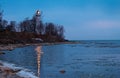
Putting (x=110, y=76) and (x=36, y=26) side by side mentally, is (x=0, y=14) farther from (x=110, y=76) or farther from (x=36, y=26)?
(x=110, y=76)

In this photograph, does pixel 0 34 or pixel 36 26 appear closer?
pixel 0 34

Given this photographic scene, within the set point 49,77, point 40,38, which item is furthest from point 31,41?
point 49,77

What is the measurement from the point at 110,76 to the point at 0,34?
92.4m

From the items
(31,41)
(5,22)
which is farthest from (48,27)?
(5,22)

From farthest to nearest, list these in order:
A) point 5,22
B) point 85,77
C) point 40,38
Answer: point 40,38 → point 5,22 → point 85,77

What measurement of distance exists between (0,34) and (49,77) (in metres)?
91.2

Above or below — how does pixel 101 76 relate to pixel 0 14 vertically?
below

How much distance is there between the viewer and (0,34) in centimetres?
11338

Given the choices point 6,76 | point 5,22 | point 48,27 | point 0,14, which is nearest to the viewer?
point 6,76

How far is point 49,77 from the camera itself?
1003 inches

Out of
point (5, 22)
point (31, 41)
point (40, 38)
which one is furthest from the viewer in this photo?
point (40, 38)

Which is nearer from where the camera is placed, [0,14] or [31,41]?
[0,14]

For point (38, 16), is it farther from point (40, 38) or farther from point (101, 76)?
point (101, 76)

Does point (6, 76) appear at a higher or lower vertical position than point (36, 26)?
lower
